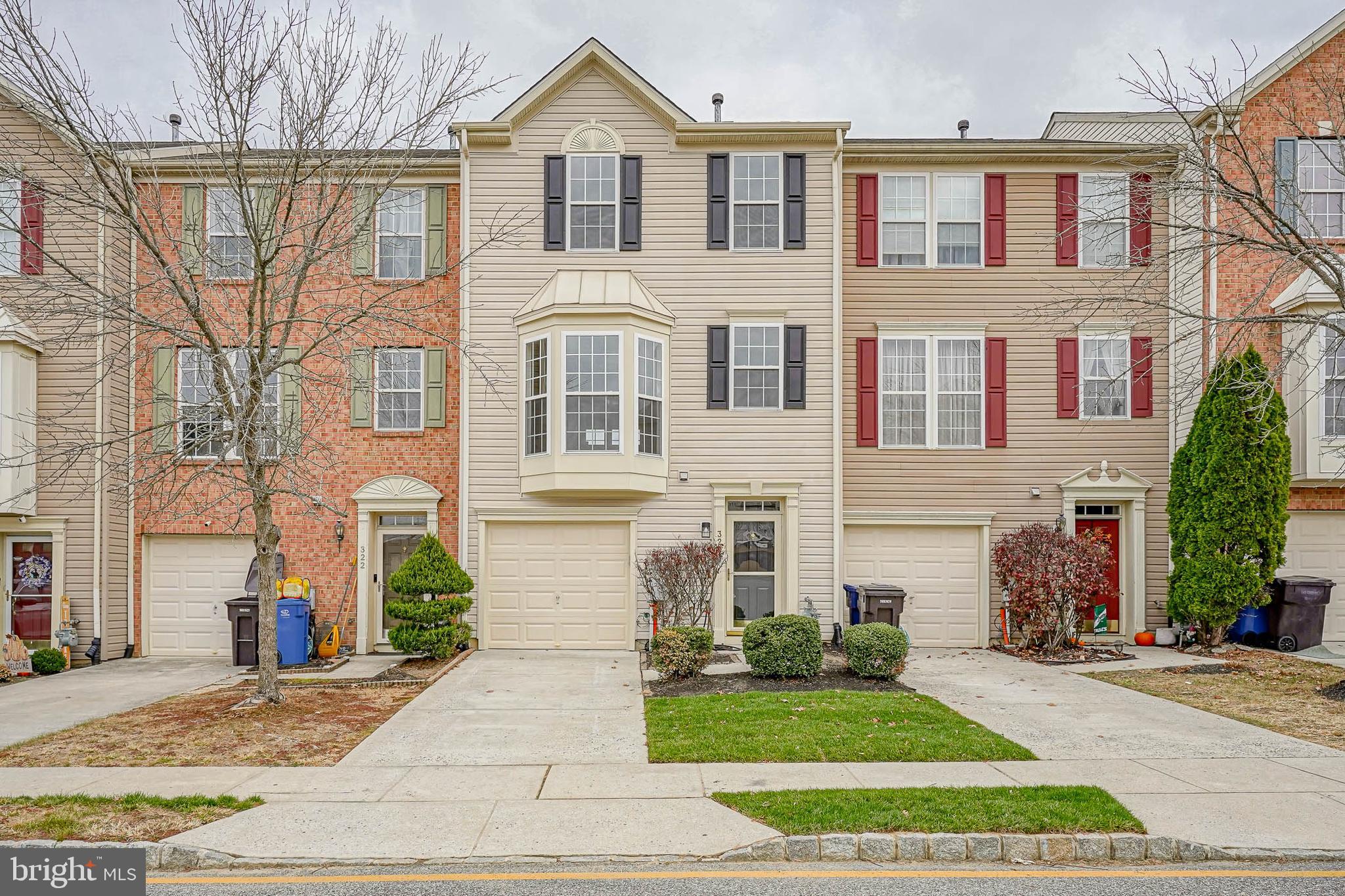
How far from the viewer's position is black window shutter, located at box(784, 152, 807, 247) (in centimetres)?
1548

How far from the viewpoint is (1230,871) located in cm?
570

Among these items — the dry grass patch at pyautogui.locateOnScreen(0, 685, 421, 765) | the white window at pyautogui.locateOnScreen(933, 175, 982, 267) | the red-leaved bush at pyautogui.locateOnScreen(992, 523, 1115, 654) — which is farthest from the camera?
the white window at pyautogui.locateOnScreen(933, 175, 982, 267)

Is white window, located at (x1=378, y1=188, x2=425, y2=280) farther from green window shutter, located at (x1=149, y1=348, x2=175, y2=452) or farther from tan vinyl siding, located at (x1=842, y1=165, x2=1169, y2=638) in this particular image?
tan vinyl siding, located at (x1=842, y1=165, x2=1169, y2=638)

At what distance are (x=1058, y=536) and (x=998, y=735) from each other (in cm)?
657

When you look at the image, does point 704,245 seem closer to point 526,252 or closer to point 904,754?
point 526,252

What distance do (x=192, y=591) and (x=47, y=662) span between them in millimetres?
2365

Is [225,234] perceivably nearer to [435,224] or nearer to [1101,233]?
[435,224]

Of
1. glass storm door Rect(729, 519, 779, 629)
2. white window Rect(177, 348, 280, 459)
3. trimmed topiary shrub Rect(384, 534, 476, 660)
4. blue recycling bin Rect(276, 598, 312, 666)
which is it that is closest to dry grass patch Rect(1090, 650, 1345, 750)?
glass storm door Rect(729, 519, 779, 629)

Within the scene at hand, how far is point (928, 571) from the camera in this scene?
15969 mm

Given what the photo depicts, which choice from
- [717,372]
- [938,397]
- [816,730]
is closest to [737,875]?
[816,730]

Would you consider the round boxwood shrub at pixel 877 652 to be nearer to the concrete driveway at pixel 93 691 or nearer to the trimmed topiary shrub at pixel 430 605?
the trimmed topiary shrub at pixel 430 605

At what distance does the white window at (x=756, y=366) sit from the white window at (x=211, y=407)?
23.2 ft

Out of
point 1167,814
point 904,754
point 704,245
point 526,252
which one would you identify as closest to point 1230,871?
point 1167,814

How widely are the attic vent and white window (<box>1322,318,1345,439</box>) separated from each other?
11.7 meters
